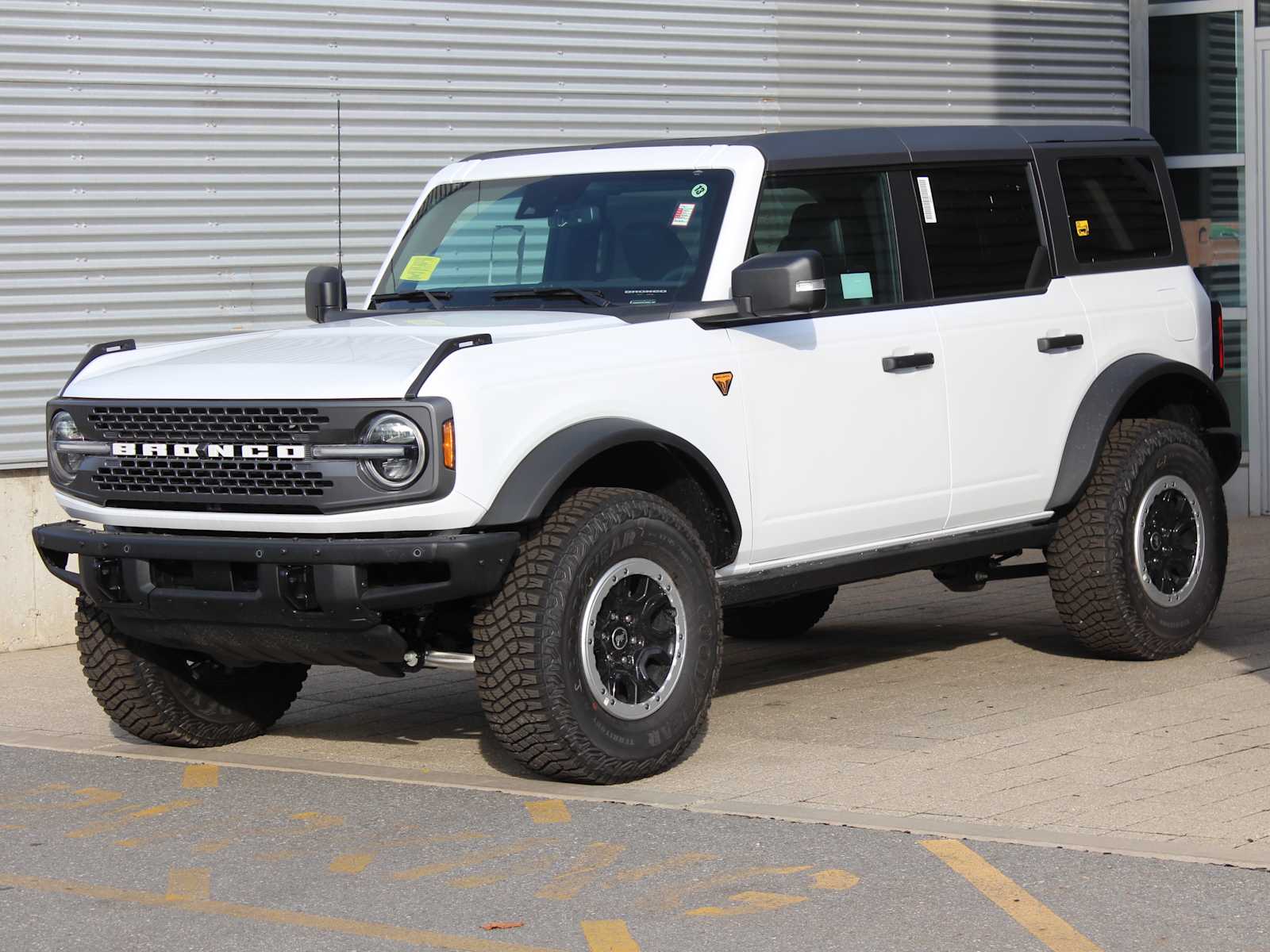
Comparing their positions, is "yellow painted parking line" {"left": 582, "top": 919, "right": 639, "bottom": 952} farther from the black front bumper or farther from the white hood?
the white hood

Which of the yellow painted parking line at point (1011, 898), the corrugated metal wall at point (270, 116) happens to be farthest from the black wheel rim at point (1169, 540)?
the corrugated metal wall at point (270, 116)

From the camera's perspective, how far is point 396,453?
6156mm

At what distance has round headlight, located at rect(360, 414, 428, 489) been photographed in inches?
243

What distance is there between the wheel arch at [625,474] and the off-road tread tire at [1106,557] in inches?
73.7

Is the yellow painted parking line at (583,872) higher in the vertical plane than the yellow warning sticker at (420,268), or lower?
lower

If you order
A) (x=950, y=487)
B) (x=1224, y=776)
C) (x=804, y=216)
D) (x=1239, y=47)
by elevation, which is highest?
(x=1239, y=47)

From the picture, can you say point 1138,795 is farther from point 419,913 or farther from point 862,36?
point 862,36

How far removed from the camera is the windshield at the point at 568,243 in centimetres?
729

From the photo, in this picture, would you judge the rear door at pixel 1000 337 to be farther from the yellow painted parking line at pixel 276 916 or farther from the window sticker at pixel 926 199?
the yellow painted parking line at pixel 276 916

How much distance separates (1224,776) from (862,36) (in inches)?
320

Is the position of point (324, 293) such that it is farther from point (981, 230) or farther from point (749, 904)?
point (749, 904)

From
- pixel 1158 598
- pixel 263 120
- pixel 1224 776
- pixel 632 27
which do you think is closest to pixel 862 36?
pixel 632 27

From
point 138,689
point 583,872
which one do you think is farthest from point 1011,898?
point 138,689

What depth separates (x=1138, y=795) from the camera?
6.30 meters
